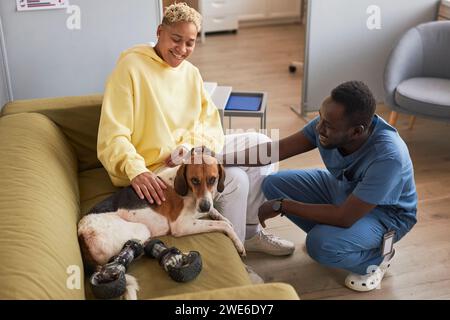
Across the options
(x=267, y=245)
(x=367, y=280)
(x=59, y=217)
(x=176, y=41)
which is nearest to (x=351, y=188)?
(x=367, y=280)

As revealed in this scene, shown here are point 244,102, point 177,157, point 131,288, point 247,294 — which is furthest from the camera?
point 244,102

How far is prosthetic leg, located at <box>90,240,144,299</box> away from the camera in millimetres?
1611

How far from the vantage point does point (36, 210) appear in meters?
1.68

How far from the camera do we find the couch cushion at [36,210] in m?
1.41

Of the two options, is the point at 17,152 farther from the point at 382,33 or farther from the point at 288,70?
the point at 288,70

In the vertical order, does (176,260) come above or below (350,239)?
above

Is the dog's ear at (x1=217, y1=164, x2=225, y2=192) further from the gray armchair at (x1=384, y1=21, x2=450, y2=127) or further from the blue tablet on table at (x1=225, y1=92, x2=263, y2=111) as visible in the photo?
the gray armchair at (x1=384, y1=21, x2=450, y2=127)

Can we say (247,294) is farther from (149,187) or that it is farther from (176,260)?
(149,187)

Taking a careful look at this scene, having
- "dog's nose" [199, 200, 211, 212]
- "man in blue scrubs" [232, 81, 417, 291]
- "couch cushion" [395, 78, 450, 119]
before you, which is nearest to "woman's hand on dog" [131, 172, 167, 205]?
"dog's nose" [199, 200, 211, 212]

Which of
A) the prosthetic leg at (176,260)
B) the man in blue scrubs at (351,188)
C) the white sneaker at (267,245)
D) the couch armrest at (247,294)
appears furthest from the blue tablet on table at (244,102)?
the couch armrest at (247,294)

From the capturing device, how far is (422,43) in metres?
3.55

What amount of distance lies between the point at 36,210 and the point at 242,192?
0.80 m

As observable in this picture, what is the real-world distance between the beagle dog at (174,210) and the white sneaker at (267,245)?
0.45 metres
